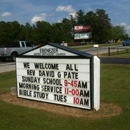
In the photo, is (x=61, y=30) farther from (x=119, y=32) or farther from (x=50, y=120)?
(x=50, y=120)

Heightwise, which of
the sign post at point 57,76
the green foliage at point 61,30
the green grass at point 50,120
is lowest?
the green grass at point 50,120

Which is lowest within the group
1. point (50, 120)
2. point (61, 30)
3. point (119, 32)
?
point (50, 120)

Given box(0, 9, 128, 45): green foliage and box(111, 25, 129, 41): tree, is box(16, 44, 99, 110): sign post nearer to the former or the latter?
box(0, 9, 128, 45): green foliage

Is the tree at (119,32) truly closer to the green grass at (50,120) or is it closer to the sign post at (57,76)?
the sign post at (57,76)

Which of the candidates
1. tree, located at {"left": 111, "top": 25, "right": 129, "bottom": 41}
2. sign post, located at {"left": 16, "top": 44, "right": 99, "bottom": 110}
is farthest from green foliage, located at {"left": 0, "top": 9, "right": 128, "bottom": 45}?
sign post, located at {"left": 16, "top": 44, "right": 99, "bottom": 110}

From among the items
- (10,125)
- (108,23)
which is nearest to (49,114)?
(10,125)

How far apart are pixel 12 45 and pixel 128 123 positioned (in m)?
18.6

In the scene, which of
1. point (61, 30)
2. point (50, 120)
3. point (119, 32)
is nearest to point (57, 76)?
point (50, 120)

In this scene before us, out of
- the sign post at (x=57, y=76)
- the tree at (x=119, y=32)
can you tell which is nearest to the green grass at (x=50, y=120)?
the sign post at (x=57, y=76)

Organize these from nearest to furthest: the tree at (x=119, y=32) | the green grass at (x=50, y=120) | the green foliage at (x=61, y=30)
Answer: the green grass at (x=50, y=120) < the green foliage at (x=61, y=30) < the tree at (x=119, y=32)

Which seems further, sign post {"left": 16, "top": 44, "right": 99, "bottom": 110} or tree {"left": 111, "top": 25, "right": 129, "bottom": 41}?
tree {"left": 111, "top": 25, "right": 129, "bottom": 41}

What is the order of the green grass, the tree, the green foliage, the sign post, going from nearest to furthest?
the green grass, the sign post, the green foliage, the tree

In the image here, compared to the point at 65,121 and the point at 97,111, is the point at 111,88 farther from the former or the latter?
the point at 65,121

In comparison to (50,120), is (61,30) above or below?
above
